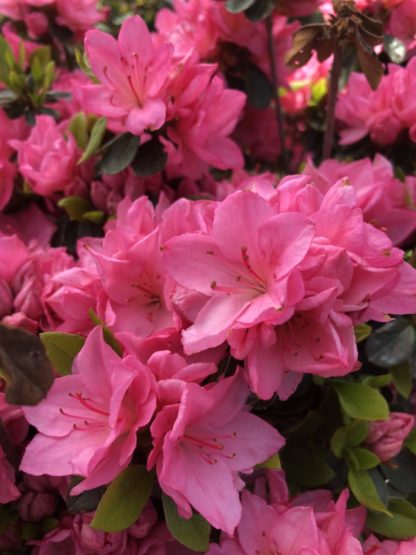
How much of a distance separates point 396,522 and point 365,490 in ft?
0.22

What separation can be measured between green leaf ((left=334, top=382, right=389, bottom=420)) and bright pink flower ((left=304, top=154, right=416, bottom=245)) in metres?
0.21

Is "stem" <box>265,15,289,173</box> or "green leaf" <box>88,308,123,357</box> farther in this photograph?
"stem" <box>265,15,289,173</box>

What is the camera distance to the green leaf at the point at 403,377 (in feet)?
3.20

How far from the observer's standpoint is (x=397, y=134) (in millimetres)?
1152

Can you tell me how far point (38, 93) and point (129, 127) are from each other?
1.05ft

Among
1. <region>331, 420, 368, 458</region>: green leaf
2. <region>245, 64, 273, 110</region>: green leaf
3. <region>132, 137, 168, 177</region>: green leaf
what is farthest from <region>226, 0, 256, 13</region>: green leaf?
<region>331, 420, 368, 458</region>: green leaf

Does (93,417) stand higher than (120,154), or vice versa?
(120,154)

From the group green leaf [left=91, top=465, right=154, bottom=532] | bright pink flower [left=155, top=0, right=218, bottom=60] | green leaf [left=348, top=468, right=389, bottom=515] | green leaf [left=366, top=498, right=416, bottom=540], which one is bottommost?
green leaf [left=366, top=498, right=416, bottom=540]

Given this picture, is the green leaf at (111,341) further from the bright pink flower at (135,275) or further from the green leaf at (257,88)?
the green leaf at (257,88)

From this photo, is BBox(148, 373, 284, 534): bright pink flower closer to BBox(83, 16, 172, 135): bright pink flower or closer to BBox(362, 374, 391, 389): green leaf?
BBox(362, 374, 391, 389): green leaf

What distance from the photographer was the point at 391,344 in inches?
37.4

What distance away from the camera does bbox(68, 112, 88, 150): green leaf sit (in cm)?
110

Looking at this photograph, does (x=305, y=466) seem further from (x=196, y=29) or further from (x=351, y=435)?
(x=196, y=29)

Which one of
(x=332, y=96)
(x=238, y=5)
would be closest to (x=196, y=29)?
(x=238, y=5)
